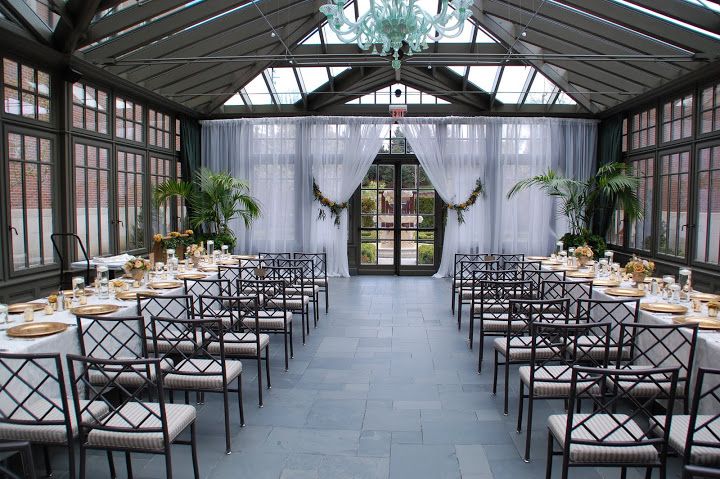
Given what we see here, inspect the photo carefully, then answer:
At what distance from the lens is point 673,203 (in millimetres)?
7965

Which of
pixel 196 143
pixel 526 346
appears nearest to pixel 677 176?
pixel 526 346

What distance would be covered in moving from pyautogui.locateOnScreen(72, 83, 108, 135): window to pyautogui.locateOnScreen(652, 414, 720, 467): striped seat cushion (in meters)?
7.25

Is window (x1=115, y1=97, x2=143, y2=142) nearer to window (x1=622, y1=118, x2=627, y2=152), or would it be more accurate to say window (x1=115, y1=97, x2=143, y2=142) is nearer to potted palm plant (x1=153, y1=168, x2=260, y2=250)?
Answer: potted palm plant (x1=153, y1=168, x2=260, y2=250)

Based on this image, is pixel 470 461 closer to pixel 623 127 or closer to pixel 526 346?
pixel 526 346

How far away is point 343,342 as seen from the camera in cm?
630

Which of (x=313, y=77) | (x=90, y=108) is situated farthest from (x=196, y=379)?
(x=313, y=77)

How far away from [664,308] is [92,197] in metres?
7.02

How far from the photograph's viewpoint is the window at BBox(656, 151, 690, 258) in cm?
767

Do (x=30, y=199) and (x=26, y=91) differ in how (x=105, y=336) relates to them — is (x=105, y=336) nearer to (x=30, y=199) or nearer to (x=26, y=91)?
(x=30, y=199)

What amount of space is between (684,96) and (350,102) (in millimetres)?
5976

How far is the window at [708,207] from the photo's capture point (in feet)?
22.5

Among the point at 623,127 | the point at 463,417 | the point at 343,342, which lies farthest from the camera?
the point at 623,127

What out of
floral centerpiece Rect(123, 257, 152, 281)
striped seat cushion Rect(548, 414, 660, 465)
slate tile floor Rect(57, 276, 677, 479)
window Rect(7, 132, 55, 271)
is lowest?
slate tile floor Rect(57, 276, 677, 479)

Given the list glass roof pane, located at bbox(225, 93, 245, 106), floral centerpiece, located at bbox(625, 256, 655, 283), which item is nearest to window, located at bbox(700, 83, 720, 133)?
floral centerpiece, located at bbox(625, 256, 655, 283)
